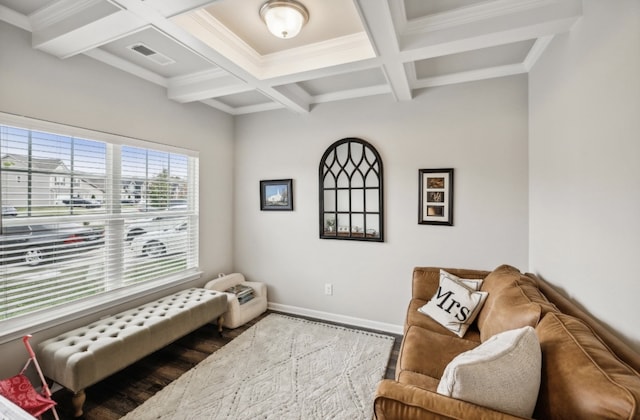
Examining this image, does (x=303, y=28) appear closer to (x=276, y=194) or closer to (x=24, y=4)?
(x=24, y=4)

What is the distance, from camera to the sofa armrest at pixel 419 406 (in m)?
0.97

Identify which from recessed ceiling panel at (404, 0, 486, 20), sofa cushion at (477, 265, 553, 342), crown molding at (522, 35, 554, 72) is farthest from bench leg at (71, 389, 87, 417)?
crown molding at (522, 35, 554, 72)

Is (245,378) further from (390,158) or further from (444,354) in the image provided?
(390,158)

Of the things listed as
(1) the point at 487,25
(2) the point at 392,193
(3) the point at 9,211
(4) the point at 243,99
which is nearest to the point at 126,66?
(4) the point at 243,99

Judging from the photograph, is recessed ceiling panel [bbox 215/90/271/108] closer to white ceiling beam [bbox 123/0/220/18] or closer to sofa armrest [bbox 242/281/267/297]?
white ceiling beam [bbox 123/0/220/18]

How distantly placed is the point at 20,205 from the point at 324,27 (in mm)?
2515

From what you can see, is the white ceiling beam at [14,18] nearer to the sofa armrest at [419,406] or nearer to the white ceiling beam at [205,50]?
the white ceiling beam at [205,50]

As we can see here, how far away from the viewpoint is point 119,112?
8.40 ft

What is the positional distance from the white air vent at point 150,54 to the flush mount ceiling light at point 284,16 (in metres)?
1.09

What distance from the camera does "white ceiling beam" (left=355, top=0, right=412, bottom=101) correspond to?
62.0 inches

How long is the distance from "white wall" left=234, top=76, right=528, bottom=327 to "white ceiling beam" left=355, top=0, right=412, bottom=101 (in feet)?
1.99

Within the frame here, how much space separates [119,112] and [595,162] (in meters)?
3.52

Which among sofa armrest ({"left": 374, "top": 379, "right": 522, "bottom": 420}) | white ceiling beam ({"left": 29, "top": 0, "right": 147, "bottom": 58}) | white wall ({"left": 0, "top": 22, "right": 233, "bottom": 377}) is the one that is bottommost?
sofa armrest ({"left": 374, "top": 379, "right": 522, "bottom": 420})

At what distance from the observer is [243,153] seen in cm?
389
